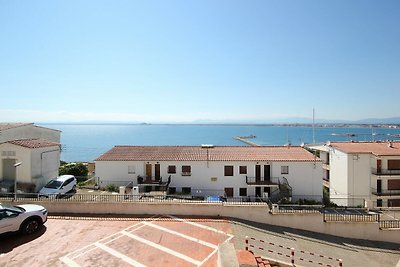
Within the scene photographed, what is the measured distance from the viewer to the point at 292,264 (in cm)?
1219

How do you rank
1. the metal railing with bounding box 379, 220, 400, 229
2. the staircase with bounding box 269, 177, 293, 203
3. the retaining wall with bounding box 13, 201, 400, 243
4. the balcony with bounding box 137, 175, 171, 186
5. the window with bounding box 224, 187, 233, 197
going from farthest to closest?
the window with bounding box 224, 187, 233, 197, the balcony with bounding box 137, 175, 171, 186, the staircase with bounding box 269, 177, 293, 203, the metal railing with bounding box 379, 220, 400, 229, the retaining wall with bounding box 13, 201, 400, 243

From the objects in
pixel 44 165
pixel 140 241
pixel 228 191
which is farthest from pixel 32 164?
pixel 228 191

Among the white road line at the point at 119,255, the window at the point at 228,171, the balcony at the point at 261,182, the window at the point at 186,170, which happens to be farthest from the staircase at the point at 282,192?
the white road line at the point at 119,255

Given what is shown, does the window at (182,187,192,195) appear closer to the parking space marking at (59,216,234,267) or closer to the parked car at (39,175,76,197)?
the parked car at (39,175,76,197)

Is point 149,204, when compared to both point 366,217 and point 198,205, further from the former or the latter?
point 366,217

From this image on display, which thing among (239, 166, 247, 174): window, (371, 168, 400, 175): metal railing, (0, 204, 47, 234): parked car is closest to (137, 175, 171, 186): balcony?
(239, 166, 247, 174): window

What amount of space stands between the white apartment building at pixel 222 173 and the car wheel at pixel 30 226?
1468 centimetres

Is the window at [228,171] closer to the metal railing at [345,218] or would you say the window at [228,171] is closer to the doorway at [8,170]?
the metal railing at [345,218]

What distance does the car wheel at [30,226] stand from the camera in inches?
490

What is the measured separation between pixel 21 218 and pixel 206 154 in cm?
1925

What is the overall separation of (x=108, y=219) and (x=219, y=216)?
575 cm

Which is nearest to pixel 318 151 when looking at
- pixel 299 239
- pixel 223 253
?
pixel 299 239

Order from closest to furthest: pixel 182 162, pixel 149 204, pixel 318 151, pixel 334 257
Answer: pixel 334 257, pixel 149 204, pixel 182 162, pixel 318 151

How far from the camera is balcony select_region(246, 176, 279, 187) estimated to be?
2759 cm
